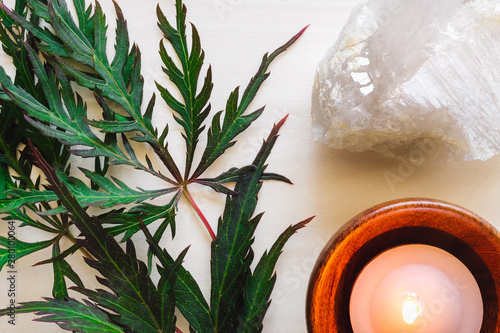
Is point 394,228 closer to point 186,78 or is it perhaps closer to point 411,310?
point 411,310

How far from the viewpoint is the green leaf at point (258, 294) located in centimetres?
56

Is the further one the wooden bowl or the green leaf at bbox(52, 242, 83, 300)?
the green leaf at bbox(52, 242, 83, 300)

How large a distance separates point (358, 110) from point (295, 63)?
0.53 feet

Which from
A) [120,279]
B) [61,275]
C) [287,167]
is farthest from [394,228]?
[61,275]

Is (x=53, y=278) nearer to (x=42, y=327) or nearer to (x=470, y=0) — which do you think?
(x=42, y=327)

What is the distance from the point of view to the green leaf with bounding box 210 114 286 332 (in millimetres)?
571

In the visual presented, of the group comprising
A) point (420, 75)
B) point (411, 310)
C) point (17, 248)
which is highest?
point (420, 75)

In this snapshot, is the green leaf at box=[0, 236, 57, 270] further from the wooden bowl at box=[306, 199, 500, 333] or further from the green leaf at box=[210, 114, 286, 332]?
the wooden bowl at box=[306, 199, 500, 333]

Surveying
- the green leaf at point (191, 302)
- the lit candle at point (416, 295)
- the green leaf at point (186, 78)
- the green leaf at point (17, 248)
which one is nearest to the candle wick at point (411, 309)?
the lit candle at point (416, 295)

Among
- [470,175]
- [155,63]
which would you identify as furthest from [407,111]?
[155,63]

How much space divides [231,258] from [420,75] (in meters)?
0.34

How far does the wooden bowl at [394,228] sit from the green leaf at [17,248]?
399 millimetres

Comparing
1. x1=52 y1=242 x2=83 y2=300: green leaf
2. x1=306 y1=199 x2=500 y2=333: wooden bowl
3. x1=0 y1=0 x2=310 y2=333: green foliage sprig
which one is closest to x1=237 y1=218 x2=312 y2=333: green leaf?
x1=0 y1=0 x2=310 y2=333: green foliage sprig

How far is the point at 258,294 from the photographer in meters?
0.56
